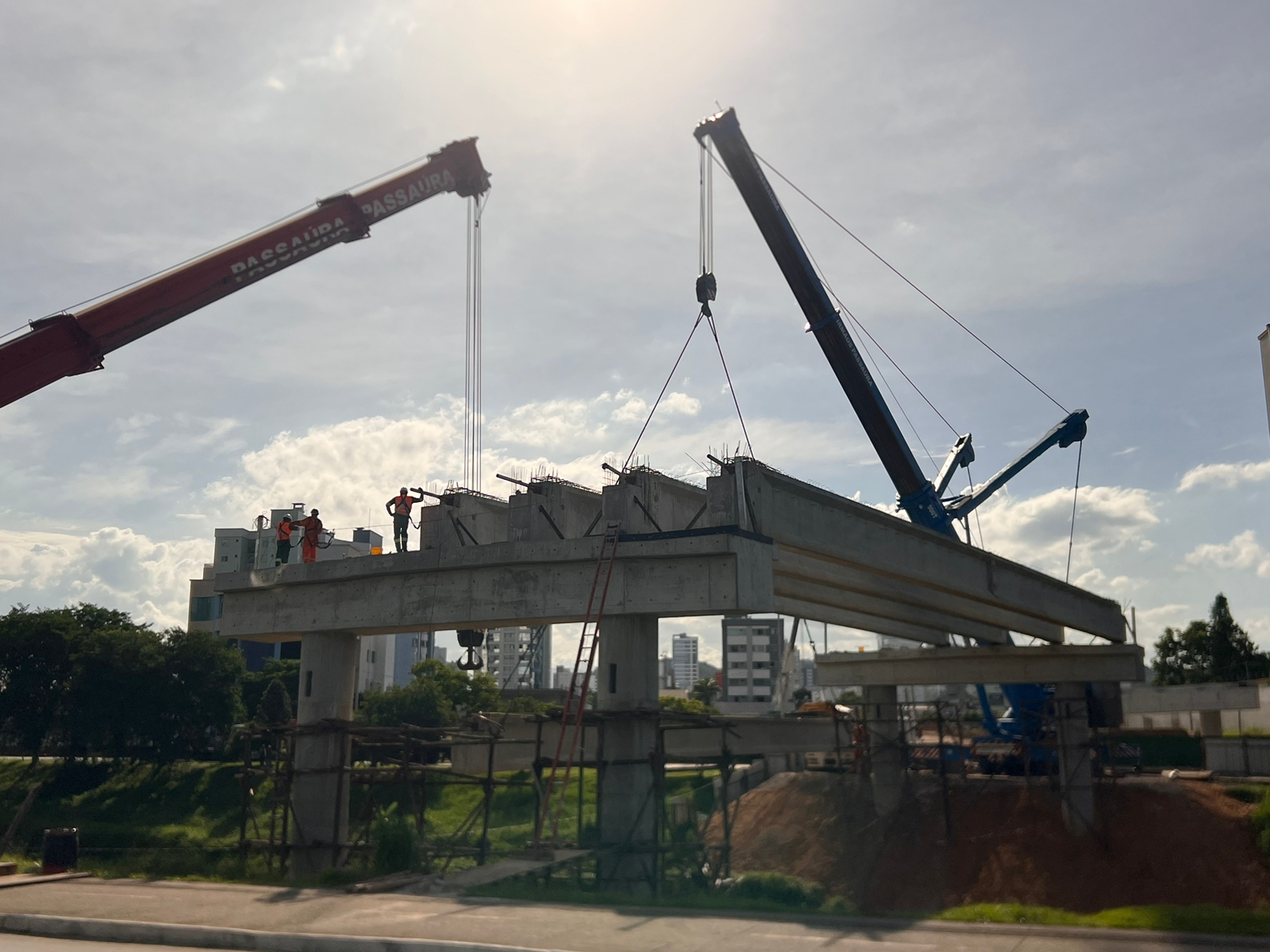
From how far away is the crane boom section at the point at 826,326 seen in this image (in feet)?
104

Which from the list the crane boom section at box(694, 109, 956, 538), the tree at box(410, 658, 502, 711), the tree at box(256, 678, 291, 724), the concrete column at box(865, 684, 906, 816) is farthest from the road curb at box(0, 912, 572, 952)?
the tree at box(410, 658, 502, 711)

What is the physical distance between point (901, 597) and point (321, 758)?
17530mm

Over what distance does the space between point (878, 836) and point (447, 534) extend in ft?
66.0

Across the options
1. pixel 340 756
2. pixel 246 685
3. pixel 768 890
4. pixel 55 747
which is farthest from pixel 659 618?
pixel 246 685

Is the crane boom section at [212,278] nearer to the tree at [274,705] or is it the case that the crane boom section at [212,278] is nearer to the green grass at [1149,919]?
the green grass at [1149,919]

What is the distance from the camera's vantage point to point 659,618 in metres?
23.5

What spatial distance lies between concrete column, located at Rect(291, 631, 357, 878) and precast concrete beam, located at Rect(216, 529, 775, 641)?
2.52 feet

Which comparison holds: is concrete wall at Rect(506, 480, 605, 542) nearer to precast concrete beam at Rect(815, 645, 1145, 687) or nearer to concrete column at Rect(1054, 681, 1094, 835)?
precast concrete beam at Rect(815, 645, 1145, 687)

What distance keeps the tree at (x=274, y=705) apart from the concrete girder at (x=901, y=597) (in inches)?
1764

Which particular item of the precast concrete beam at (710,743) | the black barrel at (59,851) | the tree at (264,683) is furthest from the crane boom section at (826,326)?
the tree at (264,683)

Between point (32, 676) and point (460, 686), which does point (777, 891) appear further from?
point (460, 686)

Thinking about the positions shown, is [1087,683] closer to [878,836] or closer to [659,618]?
[878,836]

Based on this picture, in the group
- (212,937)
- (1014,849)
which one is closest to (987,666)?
(1014,849)

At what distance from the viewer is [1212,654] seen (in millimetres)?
76875
